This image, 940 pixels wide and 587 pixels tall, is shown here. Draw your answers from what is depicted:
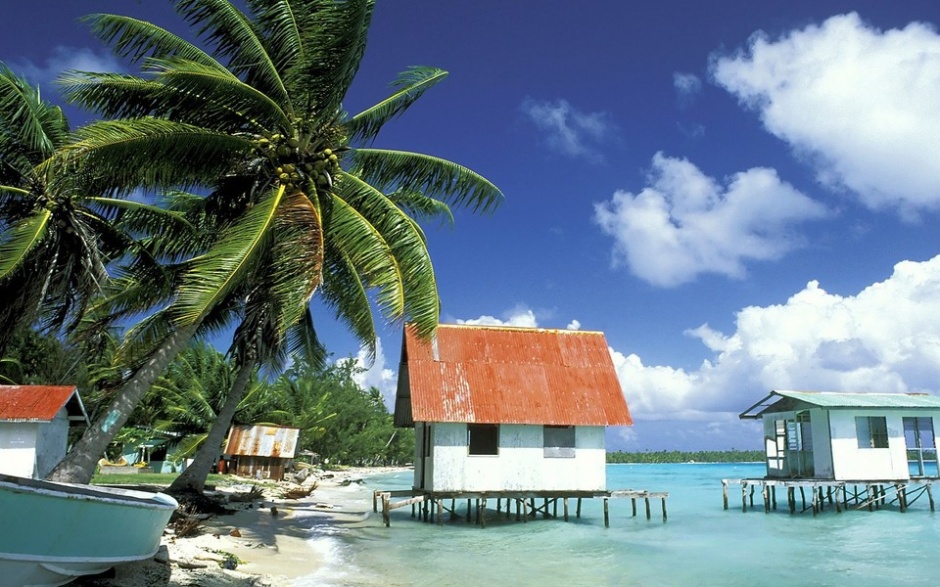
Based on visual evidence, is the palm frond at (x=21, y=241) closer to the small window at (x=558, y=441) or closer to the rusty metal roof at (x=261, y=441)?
the small window at (x=558, y=441)

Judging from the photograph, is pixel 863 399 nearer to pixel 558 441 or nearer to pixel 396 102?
pixel 558 441

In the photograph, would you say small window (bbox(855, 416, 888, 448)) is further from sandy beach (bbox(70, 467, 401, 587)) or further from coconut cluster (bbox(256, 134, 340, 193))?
coconut cluster (bbox(256, 134, 340, 193))

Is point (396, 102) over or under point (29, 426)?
over

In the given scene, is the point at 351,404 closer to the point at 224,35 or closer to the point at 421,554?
the point at 421,554

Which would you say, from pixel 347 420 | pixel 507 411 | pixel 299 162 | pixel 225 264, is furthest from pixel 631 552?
pixel 347 420

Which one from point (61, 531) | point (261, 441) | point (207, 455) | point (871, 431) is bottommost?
point (61, 531)

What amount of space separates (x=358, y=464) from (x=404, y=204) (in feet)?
194

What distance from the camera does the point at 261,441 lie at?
35625 mm

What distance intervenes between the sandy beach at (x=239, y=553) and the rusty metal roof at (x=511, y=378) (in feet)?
15.1

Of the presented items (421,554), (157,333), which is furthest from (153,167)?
(421,554)

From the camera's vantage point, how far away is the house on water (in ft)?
61.6

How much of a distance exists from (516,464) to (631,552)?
4.40 meters

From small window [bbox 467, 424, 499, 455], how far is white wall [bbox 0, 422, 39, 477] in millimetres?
12013

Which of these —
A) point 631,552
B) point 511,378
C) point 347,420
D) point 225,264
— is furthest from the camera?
point 347,420
